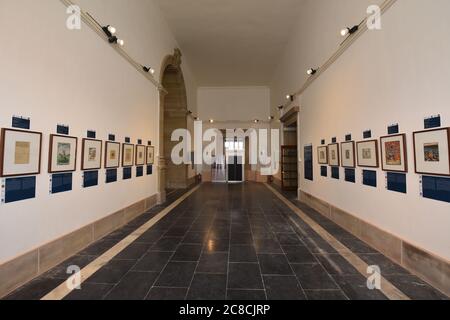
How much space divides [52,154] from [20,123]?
519mm

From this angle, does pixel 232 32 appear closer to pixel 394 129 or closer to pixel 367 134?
pixel 367 134

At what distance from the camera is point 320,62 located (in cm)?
527

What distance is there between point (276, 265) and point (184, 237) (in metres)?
1.68

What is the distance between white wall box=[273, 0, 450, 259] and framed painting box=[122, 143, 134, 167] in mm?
4329

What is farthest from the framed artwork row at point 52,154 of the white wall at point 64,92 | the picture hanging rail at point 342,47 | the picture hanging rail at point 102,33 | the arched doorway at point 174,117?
the arched doorway at point 174,117

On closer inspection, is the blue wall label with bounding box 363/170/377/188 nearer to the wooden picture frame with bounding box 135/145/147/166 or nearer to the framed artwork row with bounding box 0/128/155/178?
the framed artwork row with bounding box 0/128/155/178

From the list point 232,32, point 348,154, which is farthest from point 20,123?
point 232,32

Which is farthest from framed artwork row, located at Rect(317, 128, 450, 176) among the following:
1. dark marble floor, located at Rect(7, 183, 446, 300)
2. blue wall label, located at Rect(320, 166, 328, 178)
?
dark marble floor, located at Rect(7, 183, 446, 300)

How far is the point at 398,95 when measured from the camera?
279 cm

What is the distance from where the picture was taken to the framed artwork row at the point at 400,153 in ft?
7.27

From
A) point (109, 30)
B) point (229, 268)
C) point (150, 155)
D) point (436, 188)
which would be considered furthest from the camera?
point (150, 155)

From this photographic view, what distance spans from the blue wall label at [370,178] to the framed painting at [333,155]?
2.89 feet

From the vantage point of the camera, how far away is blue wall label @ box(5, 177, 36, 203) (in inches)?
88.7
